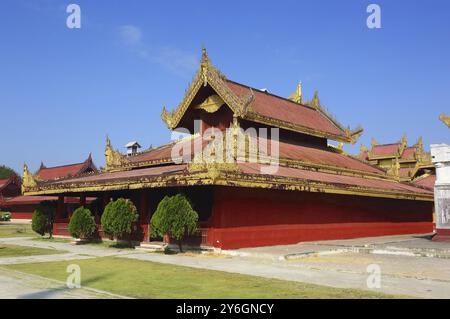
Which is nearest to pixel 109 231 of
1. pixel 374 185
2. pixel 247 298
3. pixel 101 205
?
pixel 101 205

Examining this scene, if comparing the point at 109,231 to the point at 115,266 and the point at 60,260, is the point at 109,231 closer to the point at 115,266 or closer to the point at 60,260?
the point at 60,260

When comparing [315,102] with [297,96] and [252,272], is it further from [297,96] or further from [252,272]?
[252,272]

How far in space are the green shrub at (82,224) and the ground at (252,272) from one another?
2.76 m

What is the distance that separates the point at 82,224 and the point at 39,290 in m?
12.2

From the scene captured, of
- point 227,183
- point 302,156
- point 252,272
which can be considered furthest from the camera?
point 302,156

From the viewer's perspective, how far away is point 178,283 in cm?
1026

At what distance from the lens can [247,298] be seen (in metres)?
8.45

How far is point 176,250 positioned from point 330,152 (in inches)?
523

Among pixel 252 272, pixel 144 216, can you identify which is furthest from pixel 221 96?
pixel 252 272

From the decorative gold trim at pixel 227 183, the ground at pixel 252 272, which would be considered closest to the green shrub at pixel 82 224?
the decorative gold trim at pixel 227 183

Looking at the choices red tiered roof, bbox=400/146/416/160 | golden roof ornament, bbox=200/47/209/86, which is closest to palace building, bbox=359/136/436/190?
red tiered roof, bbox=400/146/416/160

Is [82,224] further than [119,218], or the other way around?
[82,224]

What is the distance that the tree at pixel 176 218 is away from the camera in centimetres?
1644

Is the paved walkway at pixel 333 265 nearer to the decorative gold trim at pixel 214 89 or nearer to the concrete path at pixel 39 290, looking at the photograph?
the concrete path at pixel 39 290
